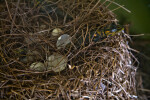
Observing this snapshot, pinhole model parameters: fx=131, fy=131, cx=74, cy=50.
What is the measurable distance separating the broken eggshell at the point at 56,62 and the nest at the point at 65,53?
0.05 ft

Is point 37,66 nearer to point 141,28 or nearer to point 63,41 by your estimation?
point 63,41

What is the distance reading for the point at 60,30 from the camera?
768 mm

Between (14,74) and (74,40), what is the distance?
342mm

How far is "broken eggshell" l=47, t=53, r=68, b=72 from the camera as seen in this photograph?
641mm

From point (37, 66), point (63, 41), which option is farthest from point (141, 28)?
point (37, 66)

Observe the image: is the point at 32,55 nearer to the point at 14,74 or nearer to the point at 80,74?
the point at 14,74

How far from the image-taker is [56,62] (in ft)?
2.20

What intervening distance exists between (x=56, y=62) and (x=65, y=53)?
0.08 meters

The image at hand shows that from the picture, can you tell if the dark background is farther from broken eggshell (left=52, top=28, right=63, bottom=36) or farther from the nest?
broken eggshell (left=52, top=28, right=63, bottom=36)

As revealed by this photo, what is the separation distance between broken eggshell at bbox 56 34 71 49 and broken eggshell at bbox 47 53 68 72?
57 mm

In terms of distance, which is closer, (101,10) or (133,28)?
(101,10)

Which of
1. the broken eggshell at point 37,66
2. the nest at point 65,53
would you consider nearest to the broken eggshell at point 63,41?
the nest at point 65,53

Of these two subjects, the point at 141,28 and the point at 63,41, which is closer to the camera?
the point at 63,41

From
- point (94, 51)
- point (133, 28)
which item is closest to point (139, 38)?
point (133, 28)
